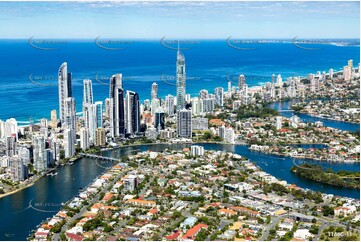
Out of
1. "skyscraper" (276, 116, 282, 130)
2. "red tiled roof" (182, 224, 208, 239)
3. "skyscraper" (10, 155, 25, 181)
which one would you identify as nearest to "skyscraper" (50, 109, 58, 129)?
"skyscraper" (10, 155, 25, 181)

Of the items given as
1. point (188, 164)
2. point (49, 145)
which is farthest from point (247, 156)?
point (49, 145)

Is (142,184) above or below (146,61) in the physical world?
below

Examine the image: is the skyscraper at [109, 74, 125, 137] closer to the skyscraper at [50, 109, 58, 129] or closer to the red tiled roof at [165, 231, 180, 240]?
the skyscraper at [50, 109, 58, 129]

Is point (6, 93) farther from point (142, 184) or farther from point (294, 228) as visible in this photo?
point (294, 228)

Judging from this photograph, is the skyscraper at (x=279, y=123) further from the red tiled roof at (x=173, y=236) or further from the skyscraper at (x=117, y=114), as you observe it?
the red tiled roof at (x=173, y=236)


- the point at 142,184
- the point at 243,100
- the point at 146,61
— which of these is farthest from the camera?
the point at 146,61

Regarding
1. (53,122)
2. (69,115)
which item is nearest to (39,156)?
(69,115)

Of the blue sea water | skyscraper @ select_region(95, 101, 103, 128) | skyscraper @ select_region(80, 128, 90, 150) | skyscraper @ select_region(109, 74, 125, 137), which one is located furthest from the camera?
the blue sea water

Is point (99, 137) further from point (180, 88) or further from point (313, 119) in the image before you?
point (313, 119)
